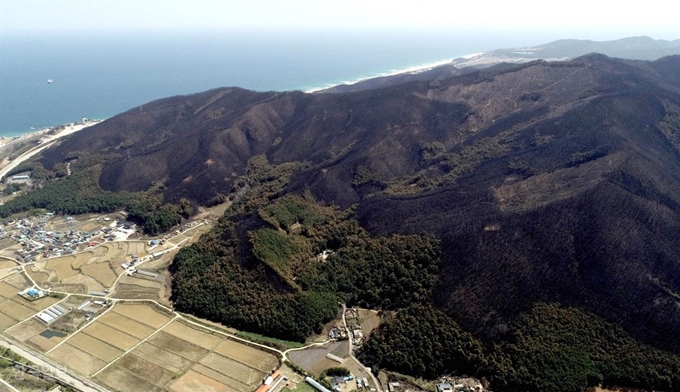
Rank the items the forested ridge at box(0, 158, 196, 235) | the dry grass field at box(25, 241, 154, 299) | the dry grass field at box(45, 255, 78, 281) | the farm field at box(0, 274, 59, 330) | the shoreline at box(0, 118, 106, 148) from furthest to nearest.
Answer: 1. the shoreline at box(0, 118, 106, 148)
2. the forested ridge at box(0, 158, 196, 235)
3. the dry grass field at box(45, 255, 78, 281)
4. the dry grass field at box(25, 241, 154, 299)
5. the farm field at box(0, 274, 59, 330)

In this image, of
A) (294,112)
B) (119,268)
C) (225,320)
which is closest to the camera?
(225,320)

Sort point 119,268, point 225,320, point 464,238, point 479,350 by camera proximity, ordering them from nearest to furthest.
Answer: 1. point 479,350
2. point 225,320
3. point 464,238
4. point 119,268

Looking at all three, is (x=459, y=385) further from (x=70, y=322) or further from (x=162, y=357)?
(x=70, y=322)

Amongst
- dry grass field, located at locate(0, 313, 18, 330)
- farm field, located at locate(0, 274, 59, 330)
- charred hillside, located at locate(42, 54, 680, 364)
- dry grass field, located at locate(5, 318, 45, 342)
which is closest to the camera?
charred hillside, located at locate(42, 54, 680, 364)

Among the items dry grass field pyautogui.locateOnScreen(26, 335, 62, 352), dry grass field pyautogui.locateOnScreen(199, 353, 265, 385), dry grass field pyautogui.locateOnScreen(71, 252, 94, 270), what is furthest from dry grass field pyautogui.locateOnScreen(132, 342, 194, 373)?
dry grass field pyautogui.locateOnScreen(71, 252, 94, 270)

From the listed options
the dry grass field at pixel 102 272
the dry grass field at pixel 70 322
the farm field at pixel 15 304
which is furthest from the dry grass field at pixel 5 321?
the dry grass field at pixel 102 272

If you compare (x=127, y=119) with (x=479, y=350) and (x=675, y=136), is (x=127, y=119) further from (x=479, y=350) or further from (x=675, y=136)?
(x=675, y=136)

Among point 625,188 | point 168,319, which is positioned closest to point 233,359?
point 168,319

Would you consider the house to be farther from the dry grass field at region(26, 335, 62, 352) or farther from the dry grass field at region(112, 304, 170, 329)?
the dry grass field at region(26, 335, 62, 352)
